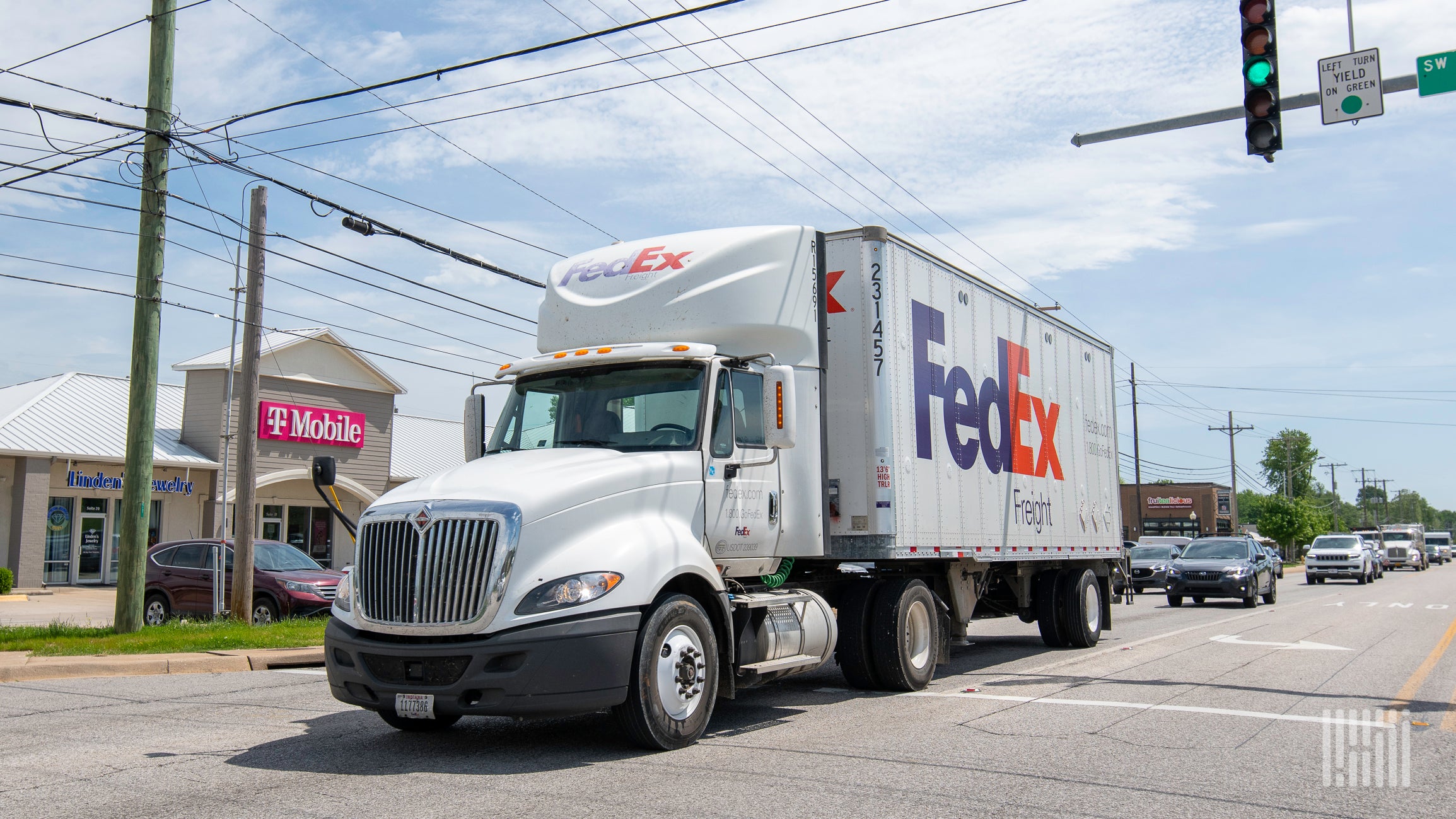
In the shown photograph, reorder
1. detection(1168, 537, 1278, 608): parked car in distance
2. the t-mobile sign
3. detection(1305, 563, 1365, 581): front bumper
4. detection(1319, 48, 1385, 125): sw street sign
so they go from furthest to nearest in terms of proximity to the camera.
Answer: detection(1305, 563, 1365, 581): front bumper < the t-mobile sign < detection(1168, 537, 1278, 608): parked car in distance < detection(1319, 48, 1385, 125): sw street sign

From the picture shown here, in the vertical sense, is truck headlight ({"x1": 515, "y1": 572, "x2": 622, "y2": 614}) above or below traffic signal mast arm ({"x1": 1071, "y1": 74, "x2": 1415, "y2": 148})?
below

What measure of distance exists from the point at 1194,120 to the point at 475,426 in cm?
779

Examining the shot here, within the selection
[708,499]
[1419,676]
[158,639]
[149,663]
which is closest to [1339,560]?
[1419,676]

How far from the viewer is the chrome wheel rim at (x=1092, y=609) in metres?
14.8

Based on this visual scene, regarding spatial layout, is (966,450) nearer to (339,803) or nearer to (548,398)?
(548,398)

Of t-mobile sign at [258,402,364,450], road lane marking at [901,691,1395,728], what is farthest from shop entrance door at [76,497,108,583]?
road lane marking at [901,691,1395,728]

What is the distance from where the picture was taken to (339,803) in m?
5.77

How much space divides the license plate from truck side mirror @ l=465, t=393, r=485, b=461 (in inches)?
103

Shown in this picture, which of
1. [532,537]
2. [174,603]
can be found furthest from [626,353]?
[174,603]

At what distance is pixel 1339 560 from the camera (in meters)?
40.9

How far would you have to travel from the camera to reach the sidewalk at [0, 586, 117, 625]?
19.1m

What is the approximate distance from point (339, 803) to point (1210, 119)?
33.1 ft

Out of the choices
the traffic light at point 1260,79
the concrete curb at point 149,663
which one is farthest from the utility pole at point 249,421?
the traffic light at point 1260,79

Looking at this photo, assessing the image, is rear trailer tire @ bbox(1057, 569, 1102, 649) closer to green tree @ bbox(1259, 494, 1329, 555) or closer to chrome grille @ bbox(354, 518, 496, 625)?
chrome grille @ bbox(354, 518, 496, 625)
